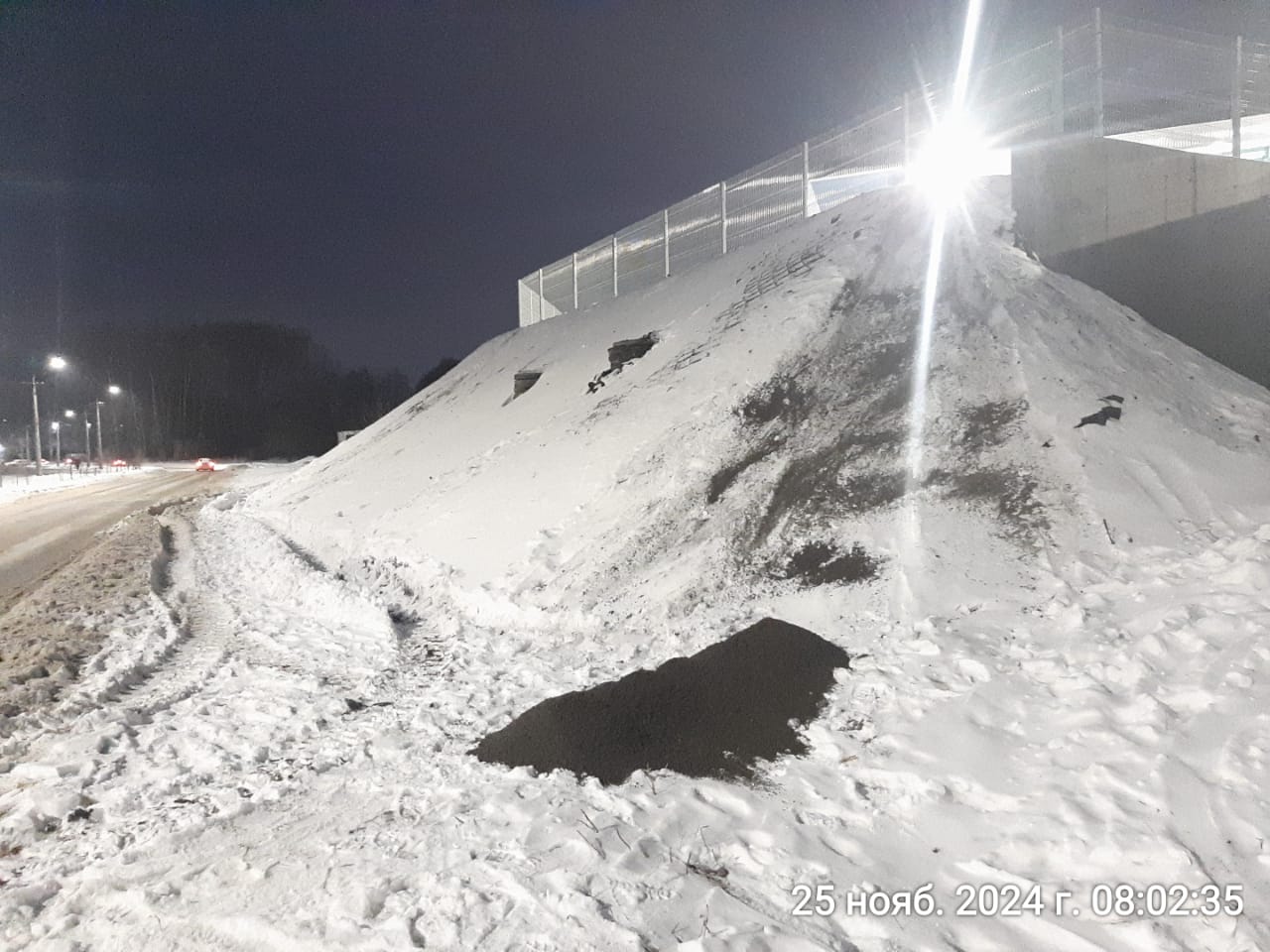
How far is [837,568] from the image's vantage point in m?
6.58

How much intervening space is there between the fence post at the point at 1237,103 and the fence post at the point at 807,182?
697 centimetres

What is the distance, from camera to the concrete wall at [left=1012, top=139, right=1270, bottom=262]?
1052cm

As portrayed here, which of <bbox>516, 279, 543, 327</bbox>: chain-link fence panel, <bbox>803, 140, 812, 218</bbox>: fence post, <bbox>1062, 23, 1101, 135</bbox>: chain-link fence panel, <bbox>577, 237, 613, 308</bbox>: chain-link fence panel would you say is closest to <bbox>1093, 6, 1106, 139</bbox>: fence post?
<bbox>1062, 23, 1101, 135</bbox>: chain-link fence panel

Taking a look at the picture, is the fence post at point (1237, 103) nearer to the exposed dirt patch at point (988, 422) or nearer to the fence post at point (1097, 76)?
the fence post at point (1097, 76)


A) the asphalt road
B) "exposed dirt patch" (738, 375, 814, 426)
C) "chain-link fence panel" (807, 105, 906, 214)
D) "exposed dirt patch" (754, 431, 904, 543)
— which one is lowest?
the asphalt road

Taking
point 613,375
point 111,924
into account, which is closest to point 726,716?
point 111,924

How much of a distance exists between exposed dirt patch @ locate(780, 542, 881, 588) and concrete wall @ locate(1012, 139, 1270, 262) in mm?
7438

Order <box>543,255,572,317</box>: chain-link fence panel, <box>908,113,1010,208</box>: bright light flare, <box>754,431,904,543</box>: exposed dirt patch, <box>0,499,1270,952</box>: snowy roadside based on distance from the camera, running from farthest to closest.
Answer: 1. <box>543,255,572,317</box>: chain-link fence panel
2. <box>908,113,1010,208</box>: bright light flare
3. <box>754,431,904,543</box>: exposed dirt patch
4. <box>0,499,1270,952</box>: snowy roadside

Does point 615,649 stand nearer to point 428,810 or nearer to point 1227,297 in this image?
point 428,810

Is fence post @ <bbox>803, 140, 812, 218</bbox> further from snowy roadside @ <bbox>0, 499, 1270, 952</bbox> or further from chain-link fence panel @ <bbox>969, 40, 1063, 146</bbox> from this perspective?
snowy roadside @ <bbox>0, 499, 1270, 952</bbox>

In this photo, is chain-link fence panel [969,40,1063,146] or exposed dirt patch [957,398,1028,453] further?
chain-link fence panel [969,40,1063,146]

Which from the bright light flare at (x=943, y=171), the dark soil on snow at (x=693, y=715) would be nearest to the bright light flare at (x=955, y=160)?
the bright light flare at (x=943, y=171)

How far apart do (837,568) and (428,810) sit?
13.7ft

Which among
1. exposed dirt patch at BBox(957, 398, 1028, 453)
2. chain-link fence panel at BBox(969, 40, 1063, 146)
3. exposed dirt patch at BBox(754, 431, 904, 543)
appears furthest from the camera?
chain-link fence panel at BBox(969, 40, 1063, 146)
